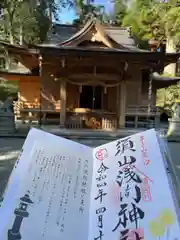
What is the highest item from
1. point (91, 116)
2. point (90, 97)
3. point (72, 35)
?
point (72, 35)

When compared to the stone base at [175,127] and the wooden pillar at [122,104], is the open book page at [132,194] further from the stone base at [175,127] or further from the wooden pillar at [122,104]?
the wooden pillar at [122,104]

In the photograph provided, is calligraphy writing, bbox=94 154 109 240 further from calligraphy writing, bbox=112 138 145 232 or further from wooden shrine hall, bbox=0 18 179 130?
wooden shrine hall, bbox=0 18 179 130

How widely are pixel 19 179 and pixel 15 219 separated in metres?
0.31

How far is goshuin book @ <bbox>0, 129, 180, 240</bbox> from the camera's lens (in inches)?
50.1

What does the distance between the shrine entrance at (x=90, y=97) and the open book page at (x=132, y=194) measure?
9840 millimetres

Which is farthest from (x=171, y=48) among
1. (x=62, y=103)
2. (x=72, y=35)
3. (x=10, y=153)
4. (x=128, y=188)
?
(x=128, y=188)

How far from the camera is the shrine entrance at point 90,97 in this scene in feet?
38.7

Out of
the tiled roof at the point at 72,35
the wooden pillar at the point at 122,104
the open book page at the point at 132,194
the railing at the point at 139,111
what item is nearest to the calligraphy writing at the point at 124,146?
the open book page at the point at 132,194

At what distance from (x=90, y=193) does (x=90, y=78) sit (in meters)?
9.28

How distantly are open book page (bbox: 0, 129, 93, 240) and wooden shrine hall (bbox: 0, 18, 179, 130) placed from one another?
26.3ft

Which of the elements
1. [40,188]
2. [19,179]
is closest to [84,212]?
[40,188]

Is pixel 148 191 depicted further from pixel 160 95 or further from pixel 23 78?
pixel 160 95

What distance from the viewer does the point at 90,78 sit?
421 inches

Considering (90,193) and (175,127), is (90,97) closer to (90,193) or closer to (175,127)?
Answer: (175,127)
